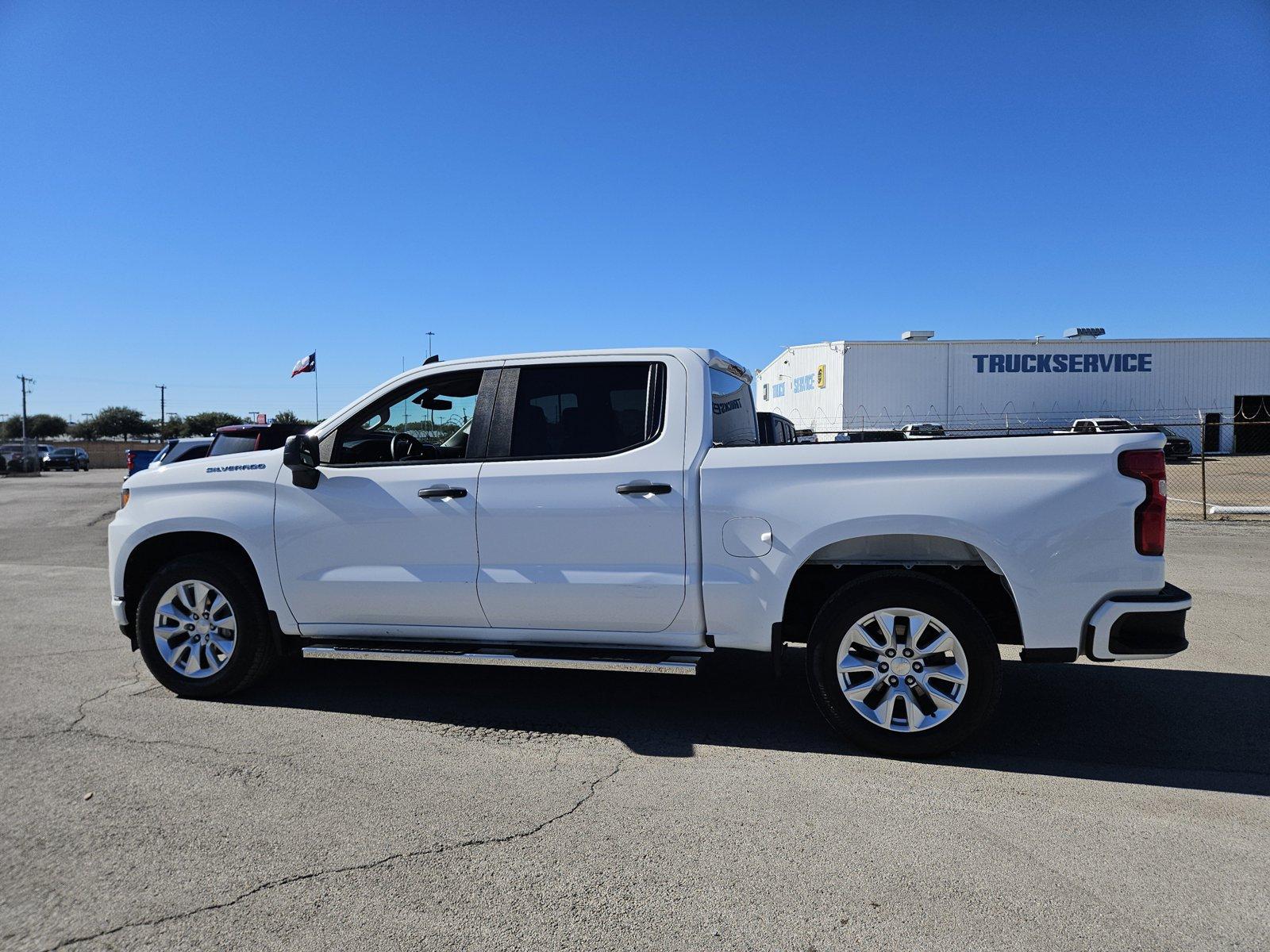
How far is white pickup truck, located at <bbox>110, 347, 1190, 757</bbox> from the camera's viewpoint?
377 cm

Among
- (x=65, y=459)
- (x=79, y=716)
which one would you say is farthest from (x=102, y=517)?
(x=65, y=459)

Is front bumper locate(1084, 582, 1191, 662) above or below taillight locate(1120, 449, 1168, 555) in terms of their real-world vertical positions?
below

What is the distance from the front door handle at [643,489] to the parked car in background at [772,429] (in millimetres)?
1662

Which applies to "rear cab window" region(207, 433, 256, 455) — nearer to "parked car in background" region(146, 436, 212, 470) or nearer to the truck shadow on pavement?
"parked car in background" region(146, 436, 212, 470)

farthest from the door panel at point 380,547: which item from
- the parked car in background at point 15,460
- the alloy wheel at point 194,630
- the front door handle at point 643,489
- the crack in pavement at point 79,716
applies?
the parked car in background at point 15,460

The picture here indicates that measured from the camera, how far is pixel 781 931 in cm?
254

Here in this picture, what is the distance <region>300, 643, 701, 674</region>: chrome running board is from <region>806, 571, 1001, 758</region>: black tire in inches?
26.1

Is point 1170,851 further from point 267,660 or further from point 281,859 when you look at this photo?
point 267,660

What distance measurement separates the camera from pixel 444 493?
14.6 feet

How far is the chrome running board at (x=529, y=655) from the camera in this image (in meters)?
4.13

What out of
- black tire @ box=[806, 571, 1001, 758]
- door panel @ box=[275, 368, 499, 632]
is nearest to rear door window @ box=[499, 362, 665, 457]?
door panel @ box=[275, 368, 499, 632]

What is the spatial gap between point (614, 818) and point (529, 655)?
126cm

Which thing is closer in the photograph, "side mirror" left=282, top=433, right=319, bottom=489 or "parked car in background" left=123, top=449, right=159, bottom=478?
"side mirror" left=282, top=433, right=319, bottom=489

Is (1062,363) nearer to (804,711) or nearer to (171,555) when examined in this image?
(804,711)
